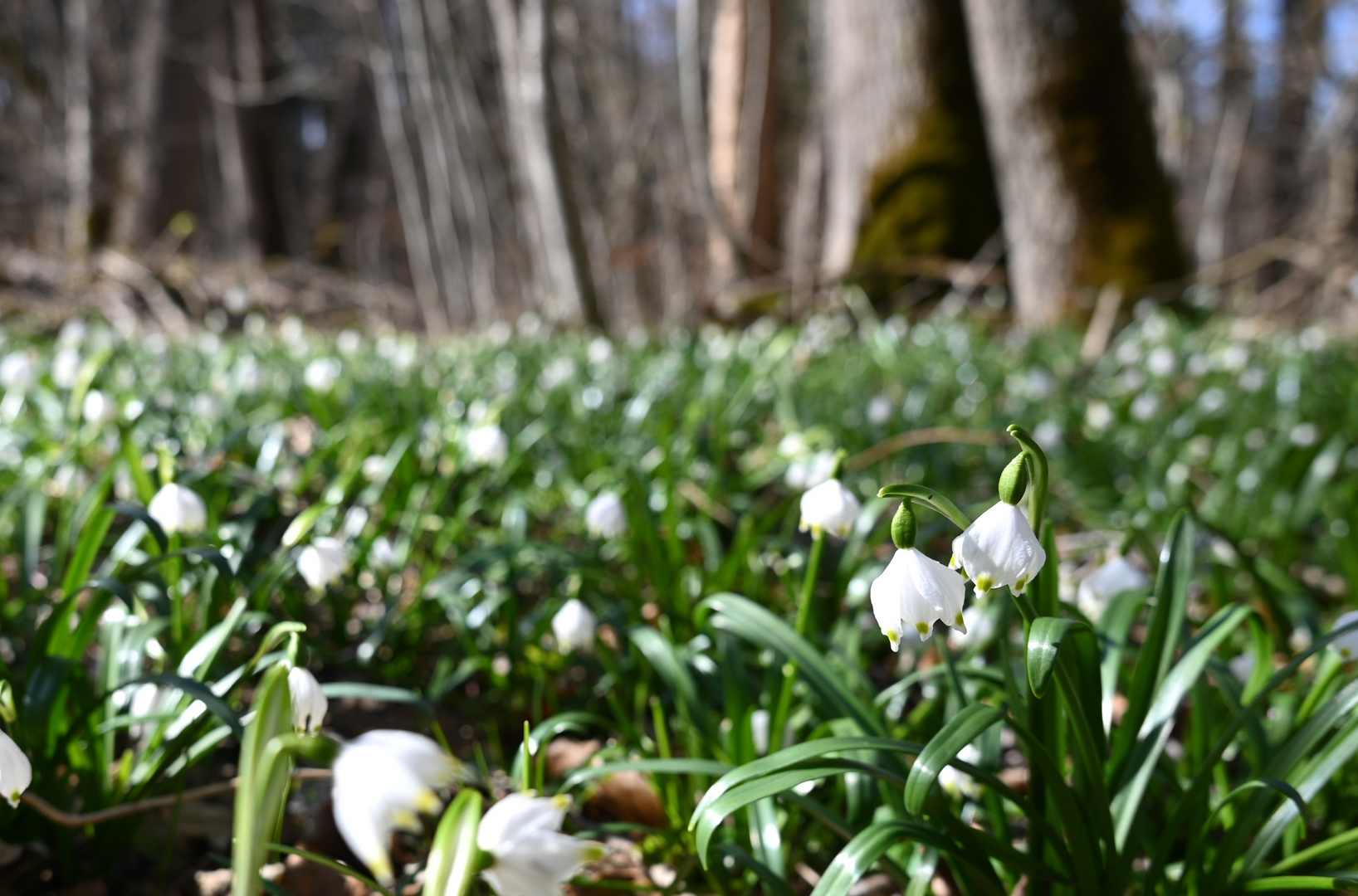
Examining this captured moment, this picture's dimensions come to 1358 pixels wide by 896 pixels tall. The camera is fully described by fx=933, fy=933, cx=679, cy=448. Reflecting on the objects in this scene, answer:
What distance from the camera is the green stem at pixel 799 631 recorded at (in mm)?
1265

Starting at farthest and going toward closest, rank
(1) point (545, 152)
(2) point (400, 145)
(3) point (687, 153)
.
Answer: (2) point (400, 145), (3) point (687, 153), (1) point (545, 152)

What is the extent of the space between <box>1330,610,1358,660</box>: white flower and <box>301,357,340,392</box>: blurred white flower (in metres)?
2.76

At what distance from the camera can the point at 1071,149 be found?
593cm

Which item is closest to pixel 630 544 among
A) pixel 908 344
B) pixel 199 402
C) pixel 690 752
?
pixel 690 752

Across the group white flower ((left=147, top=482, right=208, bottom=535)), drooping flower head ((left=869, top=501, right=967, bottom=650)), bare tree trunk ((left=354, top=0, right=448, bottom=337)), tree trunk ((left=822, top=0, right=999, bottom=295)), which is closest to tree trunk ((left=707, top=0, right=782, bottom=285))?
tree trunk ((left=822, top=0, right=999, bottom=295))

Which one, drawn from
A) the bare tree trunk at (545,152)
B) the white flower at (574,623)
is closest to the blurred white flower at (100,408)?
the white flower at (574,623)

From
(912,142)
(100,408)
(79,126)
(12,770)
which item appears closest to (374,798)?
(12,770)

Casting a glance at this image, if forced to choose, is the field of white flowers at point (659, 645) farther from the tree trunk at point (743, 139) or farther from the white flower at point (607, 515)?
the tree trunk at point (743, 139)

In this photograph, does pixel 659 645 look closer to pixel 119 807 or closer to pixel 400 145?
pixel 119 807

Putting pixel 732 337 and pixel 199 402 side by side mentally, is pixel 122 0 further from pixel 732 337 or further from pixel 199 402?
pixel 199 402

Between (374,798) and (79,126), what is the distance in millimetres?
10937

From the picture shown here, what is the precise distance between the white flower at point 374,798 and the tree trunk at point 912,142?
648 centimetres

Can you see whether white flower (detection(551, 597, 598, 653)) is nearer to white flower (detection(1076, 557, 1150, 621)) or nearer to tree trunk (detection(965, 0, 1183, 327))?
white flower (detection(1076, 557, 1150, 621))

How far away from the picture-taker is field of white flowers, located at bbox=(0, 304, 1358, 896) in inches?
36.4
